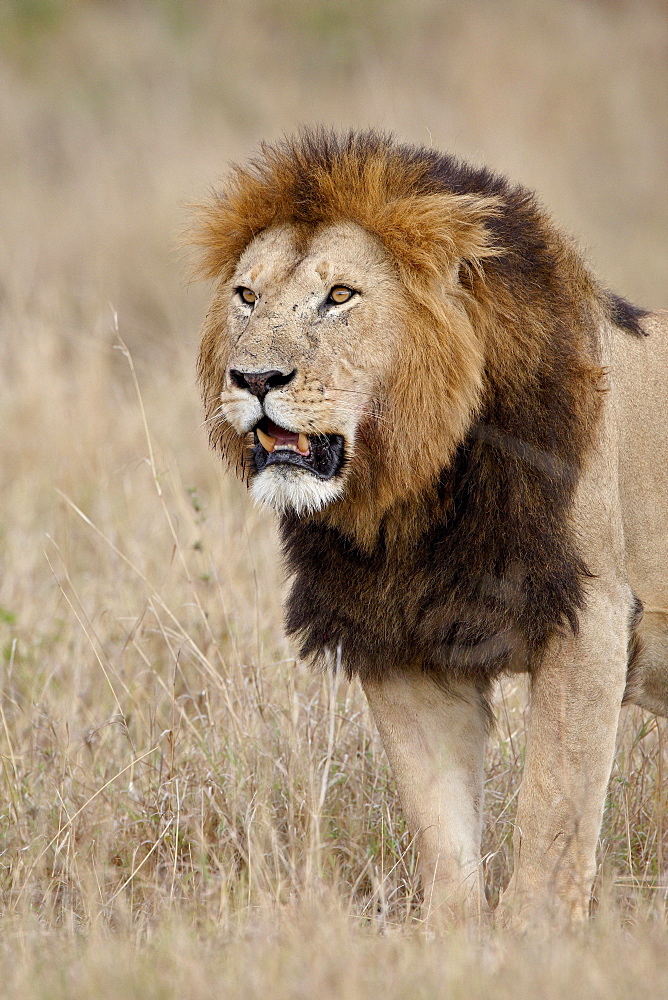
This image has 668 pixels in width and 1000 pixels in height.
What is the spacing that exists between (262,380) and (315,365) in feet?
0.46

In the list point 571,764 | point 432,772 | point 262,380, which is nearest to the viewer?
point 262,380

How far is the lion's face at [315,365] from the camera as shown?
3061 mm

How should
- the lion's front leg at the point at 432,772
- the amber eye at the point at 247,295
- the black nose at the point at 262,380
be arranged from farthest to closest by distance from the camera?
the lion's front leg at the point at 432,772, the amber eye at the point at 247,295, the black nose at the point at 262,380

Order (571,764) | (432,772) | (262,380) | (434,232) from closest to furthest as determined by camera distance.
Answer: (262,380) → (434,232) → (571,764) → (432,772)

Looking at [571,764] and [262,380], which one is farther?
[571,764]

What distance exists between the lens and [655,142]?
1705 centimetres

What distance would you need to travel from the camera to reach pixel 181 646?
4559 millimetres

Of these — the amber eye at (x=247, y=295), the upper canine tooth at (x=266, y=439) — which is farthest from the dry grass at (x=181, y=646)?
the upper canine tooth at (x=266, y=439)

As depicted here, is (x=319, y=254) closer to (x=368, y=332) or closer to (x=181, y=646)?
(x=368, y=332)

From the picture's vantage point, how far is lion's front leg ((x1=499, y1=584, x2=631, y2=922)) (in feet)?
10.6

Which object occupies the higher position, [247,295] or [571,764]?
[247,295]

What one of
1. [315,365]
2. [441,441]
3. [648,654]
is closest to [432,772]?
[648,654]

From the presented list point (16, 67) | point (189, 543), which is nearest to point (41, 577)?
point (189, 543)

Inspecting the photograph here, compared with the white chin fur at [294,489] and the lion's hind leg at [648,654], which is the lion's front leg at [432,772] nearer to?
the lion's hind leg at [648,654]
